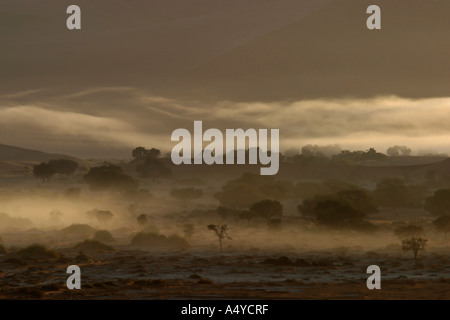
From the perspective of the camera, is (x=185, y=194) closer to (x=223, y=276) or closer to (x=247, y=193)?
(x=247, y=193)

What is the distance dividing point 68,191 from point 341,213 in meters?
67.3

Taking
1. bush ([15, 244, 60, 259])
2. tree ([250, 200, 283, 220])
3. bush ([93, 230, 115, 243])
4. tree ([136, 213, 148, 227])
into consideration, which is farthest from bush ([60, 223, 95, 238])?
tree ([250, 200, 283, 220])

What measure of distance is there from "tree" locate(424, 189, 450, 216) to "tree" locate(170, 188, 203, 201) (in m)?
52.9

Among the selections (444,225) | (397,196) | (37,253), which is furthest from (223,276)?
(397,196)

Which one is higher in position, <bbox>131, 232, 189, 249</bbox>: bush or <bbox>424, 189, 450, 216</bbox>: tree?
<bbox>424, 189, 450, 216</bbox>: tree

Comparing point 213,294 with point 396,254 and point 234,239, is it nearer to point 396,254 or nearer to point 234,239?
point 396,254

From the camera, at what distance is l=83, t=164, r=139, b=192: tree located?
18062cm

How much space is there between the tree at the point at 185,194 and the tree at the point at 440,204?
52871 millimetres

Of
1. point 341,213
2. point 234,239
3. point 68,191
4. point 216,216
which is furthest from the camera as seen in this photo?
point 68,191

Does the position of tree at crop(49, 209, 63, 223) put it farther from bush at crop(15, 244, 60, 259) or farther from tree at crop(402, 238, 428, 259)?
tree at crop(402, 238, 428, 259)

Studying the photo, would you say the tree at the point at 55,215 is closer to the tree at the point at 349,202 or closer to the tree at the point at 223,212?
the tree at the point at 223,212
